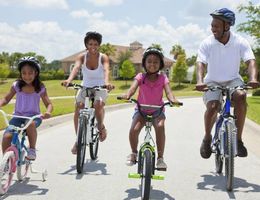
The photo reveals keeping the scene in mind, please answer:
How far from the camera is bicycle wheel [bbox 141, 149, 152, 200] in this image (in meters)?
4.97

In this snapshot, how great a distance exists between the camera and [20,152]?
5.58 meters

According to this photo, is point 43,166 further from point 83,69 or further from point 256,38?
point 256,38

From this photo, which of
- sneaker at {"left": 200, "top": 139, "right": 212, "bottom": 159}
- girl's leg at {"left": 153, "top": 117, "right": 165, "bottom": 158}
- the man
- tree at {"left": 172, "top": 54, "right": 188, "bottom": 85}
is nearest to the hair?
girl's leg at {"left": 153, "top": 117, "right": 165, "bottom": 158}

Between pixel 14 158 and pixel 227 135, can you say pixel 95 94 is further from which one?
pixel 227 135

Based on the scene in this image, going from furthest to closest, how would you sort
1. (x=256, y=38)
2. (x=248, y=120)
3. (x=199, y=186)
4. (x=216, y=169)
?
1. (x=256, y=38)
2. (x=248, y=120)
3. (x=216, y=169)
4. (x=199, y=186)

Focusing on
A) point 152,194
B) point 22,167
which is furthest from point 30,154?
point 152,194

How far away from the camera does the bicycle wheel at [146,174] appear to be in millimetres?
4970

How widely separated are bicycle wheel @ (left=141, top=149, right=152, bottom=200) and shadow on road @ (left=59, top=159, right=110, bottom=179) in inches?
61.7

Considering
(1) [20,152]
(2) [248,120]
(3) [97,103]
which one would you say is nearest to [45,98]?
(1) [20,152]

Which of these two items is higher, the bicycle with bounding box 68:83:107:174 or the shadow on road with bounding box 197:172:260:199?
the bicycle with bounding box 68:83:107:174

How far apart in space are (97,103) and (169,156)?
1787 millimetres

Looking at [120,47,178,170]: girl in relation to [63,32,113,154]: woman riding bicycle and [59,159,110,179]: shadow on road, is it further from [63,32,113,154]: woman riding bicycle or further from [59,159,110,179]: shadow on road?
[63,32,113,154]: woman riding bicycle

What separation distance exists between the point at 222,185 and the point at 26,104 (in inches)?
112

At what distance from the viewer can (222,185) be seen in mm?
6035
